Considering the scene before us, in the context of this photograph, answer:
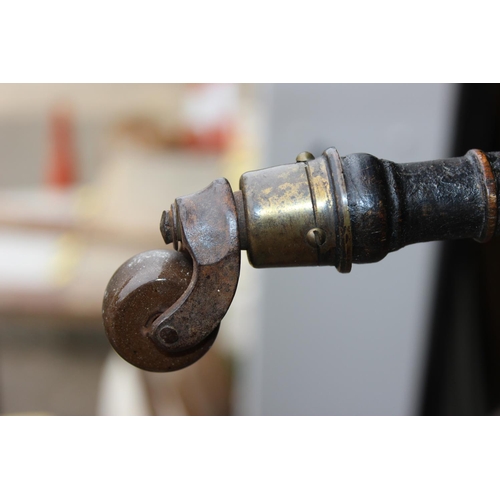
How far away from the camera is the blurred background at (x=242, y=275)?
1521mm

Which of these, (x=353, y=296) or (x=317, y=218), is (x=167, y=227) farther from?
(x=353, y=296)

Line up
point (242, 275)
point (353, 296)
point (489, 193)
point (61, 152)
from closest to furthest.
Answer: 1. point (489, 193)
2. point (353, 296)
3. point (242, 275)
4. point (61, 152)

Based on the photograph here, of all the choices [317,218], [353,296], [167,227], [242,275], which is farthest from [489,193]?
[242,275]

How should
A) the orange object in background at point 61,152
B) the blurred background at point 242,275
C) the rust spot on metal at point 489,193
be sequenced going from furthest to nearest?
1. the orange object in background at point 61,152
2. the blurred background at point 242,275
3. the rust spot on metal at point 489,193

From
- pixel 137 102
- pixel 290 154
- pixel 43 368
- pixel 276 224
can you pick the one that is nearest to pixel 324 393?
pixel 290 154

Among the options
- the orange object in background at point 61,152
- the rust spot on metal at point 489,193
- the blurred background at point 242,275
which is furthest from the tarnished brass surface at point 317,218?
the orange object in background at point 61,152

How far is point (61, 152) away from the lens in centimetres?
400

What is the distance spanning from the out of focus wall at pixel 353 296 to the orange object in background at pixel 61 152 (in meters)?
2.25

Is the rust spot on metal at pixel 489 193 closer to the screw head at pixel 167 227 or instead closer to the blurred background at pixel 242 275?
the screw head at pixel 167 227

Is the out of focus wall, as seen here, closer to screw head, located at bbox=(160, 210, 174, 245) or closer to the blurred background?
the blurred background

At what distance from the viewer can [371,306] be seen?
169 centimetres

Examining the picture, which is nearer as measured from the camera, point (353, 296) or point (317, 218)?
point (317, 218)

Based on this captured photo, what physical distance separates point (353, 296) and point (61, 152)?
274 cm

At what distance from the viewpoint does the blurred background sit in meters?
1.52
